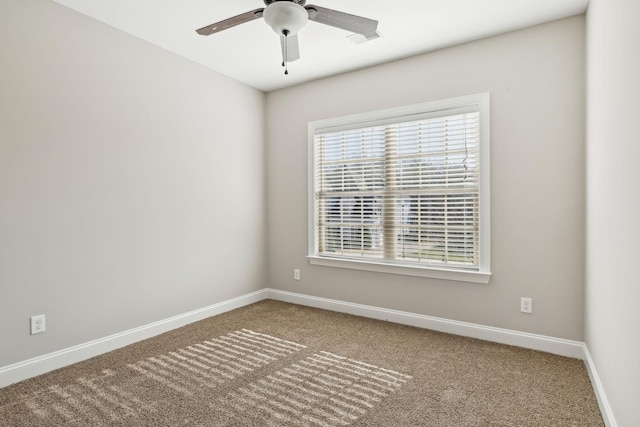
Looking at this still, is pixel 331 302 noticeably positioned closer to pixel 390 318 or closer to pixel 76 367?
pixel 390 318

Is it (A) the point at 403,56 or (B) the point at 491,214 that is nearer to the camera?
(B) the point at 491,214

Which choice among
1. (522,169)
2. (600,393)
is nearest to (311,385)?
(600,393)

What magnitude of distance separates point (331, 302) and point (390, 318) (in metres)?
0.69

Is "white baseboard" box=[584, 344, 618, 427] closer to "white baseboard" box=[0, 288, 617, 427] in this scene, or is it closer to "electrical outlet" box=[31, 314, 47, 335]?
"white baseboard" box=[0, 288, 617, 427]

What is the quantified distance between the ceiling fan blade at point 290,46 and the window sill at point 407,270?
2.05 metres

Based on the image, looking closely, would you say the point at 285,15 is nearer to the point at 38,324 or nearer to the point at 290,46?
the point at 290,46

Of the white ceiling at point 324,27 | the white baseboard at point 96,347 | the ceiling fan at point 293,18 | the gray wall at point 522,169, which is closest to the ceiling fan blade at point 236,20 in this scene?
the ceiling fan at point 293,18

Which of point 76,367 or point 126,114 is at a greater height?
point 126,114

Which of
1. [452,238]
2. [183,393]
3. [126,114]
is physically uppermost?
[126,114]

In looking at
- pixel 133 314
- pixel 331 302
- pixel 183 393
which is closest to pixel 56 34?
pixel 133 314

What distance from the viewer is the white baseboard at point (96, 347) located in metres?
2.30

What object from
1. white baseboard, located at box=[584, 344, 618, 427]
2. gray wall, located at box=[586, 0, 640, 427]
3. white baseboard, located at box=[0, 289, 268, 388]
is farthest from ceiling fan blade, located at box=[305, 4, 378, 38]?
white baseboard, located at box=[0, 289, 268, 388]

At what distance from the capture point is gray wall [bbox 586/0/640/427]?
1.42 meters

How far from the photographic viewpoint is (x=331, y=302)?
387 cm
